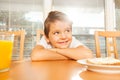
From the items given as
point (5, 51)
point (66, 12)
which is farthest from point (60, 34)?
point (66, 12)

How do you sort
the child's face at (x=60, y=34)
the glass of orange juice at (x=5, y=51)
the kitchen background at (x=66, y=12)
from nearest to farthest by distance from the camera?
1. the glass of orange juice at (x=5, y=51)
2. the child's face at (x=60, y=34)
3. the kitchen background at (x=66, y=12)

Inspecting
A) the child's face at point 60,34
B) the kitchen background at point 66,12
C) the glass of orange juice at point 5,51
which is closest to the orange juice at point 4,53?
the glass of orange juice at point 5,51

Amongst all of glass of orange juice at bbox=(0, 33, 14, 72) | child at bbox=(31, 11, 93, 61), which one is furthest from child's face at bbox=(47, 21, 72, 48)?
glass of orange juice at bbox=(0, 33, 14, 72)

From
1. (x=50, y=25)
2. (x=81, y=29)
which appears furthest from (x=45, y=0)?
(x=50, y=25)

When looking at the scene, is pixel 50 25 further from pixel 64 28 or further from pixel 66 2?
pixel 66 2

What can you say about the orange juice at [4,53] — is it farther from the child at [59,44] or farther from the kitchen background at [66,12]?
the kitchen background at [66,12]

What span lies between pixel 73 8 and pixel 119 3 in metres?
0.82

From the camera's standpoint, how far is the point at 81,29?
10.8ft

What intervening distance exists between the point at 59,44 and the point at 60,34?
75 millimetres

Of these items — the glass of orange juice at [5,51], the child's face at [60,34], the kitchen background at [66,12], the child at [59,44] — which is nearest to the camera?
the glass of orange juice at [5,51]

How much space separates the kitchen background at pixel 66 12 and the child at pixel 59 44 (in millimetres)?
1742

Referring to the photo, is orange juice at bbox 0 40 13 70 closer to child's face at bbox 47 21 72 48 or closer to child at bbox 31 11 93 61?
child at bbox 31 11 93 61

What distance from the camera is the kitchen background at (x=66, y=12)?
10.3ft

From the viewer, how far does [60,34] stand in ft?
4.38
